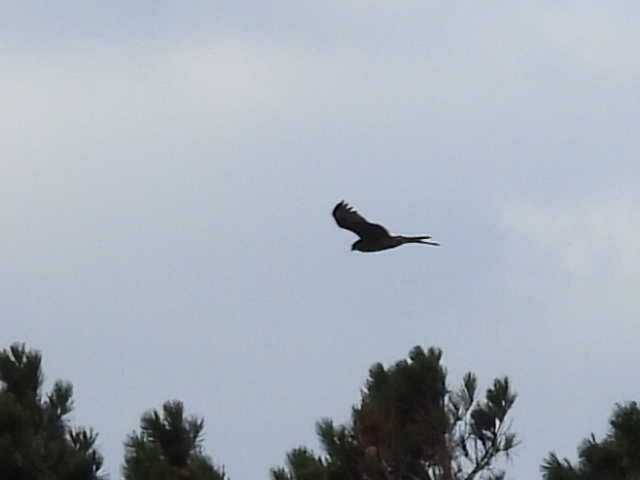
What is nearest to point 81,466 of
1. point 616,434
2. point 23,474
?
point 23,474

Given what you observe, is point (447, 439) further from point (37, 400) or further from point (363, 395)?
point (37, 400)

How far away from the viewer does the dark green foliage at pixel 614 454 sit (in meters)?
26.6

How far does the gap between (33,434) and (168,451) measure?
2.03 meters

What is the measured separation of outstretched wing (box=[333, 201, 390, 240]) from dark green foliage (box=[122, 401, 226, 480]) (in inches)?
78.5

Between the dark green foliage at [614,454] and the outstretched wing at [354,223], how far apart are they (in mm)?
2434

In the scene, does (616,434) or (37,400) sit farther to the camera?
(37,400)

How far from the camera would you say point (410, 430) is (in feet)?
90.9

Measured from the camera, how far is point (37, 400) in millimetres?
29062

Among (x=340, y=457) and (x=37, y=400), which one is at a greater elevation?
(x=37, y=400)

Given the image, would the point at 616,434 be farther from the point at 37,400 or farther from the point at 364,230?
the point at 37,400

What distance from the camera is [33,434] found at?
28.2 meters

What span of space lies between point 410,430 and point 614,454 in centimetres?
187

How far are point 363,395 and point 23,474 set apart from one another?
297 centimetres

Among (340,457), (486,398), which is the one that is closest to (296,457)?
(340,457)
